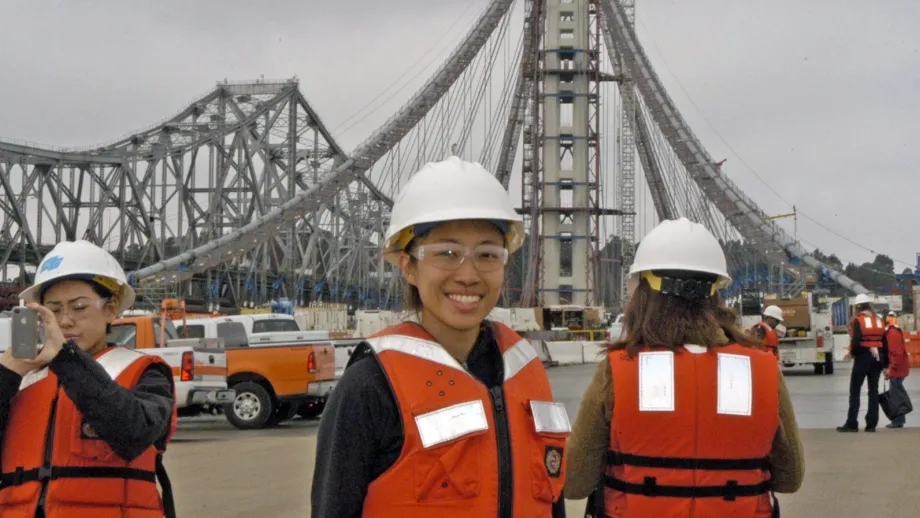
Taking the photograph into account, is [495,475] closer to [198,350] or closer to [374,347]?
[374,347]

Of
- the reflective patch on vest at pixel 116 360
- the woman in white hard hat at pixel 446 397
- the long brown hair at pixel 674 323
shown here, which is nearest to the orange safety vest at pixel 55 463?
the reflective patch on vest at pixel 116 360

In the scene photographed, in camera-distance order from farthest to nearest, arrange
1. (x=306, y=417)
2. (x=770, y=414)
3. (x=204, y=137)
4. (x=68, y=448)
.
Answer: (x=204, y=137), (x=306, y=417), (x=770, y=414), (x=68, y=448)

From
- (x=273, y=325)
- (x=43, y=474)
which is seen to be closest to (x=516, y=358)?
(x=43, y=474)

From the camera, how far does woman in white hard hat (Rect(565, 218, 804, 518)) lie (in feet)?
13.4

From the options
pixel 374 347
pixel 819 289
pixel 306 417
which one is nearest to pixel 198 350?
pixel 306 417

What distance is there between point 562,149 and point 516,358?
195 ft

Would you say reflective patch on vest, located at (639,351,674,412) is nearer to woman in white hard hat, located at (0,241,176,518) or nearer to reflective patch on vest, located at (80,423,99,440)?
woman in white hard hat, located at (0,241,176,518)

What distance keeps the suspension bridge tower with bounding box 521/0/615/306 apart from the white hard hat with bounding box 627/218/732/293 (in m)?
56.2

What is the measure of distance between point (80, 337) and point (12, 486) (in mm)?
512

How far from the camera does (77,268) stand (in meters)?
4.18

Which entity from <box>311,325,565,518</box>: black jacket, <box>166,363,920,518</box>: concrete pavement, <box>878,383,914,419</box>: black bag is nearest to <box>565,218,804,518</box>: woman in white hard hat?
<box>311,325,565,518</box>: black jacket

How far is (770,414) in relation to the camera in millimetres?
4164

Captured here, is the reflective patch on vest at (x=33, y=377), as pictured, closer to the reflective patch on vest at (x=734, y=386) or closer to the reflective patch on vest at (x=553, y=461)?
the reflective patch on vest at (x=553, y=461)

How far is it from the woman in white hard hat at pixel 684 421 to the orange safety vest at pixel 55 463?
143 cm
